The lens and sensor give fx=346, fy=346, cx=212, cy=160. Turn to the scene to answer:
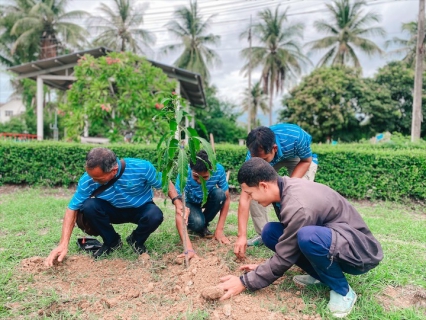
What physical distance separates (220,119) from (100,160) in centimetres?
2523

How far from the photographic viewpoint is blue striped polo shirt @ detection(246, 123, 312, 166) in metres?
3.58

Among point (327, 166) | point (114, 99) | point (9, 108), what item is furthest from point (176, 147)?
point (9, 108)

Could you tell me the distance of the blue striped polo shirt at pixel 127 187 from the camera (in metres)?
3.13

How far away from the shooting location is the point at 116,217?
11.3ft

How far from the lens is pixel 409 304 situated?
2514mm

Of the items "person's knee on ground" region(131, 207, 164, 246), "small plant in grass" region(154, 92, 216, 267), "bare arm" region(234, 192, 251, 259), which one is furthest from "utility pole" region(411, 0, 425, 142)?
"small plant in grass" region(154, 92, 216, 267)

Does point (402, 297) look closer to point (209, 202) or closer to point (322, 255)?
point (322, 255)

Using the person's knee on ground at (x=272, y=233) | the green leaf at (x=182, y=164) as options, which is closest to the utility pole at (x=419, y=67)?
the person's knee on ground at (x=272, y=233)

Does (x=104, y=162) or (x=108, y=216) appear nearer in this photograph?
(x=104, y=162)

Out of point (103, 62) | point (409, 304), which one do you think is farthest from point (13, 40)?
point (409, 304)

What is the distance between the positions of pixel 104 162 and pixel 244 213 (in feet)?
4.23

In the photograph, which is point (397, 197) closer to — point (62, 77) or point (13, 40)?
point (62, 77)

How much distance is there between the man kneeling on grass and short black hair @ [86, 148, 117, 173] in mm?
1200

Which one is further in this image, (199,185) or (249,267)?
(199,185)
